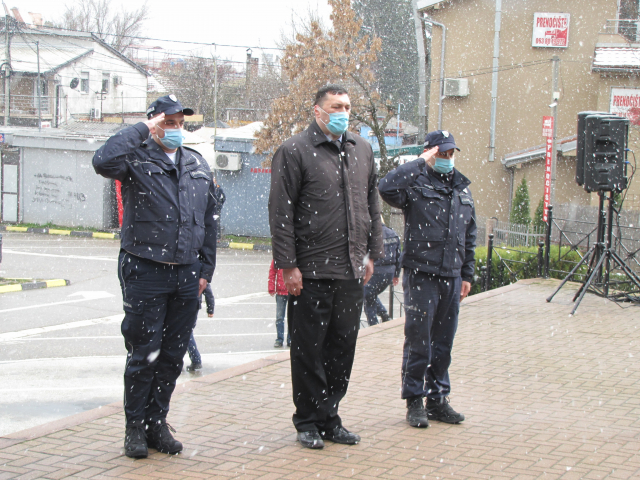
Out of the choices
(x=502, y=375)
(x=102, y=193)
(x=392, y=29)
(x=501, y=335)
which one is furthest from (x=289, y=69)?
Result: (x=392, y=29)

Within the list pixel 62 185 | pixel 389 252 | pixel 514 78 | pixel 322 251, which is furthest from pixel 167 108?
Result: pixel 62 185

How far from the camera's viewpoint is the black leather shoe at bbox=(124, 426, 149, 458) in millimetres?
4371

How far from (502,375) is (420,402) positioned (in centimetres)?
183

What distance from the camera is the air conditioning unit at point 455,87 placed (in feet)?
83.6

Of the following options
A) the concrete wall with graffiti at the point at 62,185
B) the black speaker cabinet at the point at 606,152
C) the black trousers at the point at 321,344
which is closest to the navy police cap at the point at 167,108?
the black trousers at the point at 321,344

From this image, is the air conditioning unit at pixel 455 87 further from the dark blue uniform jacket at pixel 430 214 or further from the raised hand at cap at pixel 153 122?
the raised hand at cap at pixel 153 122

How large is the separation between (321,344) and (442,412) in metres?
1.18

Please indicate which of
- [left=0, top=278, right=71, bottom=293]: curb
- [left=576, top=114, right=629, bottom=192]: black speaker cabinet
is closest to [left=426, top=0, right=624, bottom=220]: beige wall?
[left=576, top=114, right=629, bottom=192]: black speaker cabinet

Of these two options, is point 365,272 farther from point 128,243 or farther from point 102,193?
point 102,193

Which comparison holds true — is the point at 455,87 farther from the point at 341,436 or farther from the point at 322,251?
the point at 341,436

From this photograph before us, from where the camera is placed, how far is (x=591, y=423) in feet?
17.6

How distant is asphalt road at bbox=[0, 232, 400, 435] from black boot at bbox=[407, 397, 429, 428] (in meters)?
3.19

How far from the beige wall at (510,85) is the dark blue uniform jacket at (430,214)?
62.2 feet

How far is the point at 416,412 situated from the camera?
17.0ft
